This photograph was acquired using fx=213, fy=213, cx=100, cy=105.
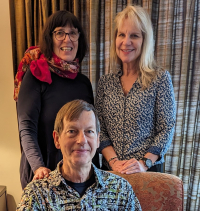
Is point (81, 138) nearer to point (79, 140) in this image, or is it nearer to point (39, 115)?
point (79, 140)

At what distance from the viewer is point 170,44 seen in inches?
67.8

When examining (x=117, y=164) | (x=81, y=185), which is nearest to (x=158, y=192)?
(x=117, y=164)

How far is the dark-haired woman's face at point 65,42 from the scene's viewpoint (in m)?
1.38

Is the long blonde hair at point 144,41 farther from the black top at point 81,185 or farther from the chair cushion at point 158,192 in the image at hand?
the black top at point 81,185

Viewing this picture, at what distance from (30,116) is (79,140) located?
447mm

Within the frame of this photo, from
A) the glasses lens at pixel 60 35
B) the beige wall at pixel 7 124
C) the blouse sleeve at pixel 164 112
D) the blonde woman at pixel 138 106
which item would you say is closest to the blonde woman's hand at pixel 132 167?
the blonde woman at pixel 138 106

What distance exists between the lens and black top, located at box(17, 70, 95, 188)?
123cm

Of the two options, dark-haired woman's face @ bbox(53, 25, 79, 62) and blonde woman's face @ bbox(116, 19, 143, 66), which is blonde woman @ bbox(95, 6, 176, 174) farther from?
dark-haired woman's face @ bbox(53, 25, 79, 62)

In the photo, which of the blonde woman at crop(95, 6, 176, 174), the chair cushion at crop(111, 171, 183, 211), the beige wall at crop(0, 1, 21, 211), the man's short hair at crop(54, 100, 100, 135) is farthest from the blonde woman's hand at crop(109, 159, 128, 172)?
the beige wall at crop(0, 1, 21, 211)

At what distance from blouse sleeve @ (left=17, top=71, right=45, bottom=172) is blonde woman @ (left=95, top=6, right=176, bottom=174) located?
457mm

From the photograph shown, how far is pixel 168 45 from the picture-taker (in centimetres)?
172

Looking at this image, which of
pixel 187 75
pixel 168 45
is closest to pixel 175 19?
pixel 168 45

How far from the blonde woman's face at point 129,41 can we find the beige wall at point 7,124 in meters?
1.08

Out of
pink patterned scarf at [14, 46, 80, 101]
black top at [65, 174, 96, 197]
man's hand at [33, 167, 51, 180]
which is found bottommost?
black top at [65, 174, 96, 197]
